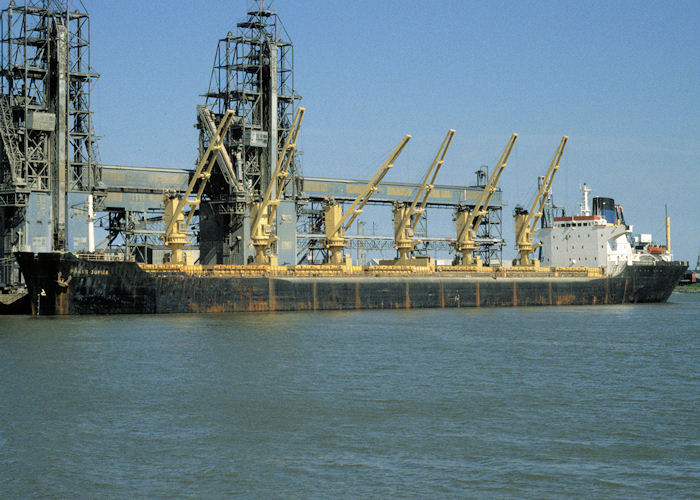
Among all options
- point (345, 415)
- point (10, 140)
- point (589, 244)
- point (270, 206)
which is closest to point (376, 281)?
point (270, 206)

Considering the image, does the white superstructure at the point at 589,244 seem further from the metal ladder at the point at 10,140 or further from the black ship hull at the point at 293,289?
the metal ladder at the point at 10,140

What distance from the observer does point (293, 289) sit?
50344mm

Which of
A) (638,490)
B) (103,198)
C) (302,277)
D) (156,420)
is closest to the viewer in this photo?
(638,490)

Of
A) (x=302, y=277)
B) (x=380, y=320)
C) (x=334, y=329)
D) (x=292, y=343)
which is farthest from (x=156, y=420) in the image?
(x=302, y=277)

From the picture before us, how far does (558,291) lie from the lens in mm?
60156

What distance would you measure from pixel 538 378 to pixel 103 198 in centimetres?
3901

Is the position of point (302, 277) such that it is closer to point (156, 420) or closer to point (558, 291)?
point (558, 291)

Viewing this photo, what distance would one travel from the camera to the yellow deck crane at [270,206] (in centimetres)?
5300

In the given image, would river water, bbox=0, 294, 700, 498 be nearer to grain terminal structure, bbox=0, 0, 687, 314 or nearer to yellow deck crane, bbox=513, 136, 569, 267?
grain terminal structure, bbox=0, 0, 687, 314

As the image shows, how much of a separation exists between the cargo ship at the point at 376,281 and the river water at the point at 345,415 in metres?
8.67

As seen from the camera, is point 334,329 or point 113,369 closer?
point 113,369

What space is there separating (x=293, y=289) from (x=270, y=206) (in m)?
9.75

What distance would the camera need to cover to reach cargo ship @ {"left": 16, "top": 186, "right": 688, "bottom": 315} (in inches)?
1722

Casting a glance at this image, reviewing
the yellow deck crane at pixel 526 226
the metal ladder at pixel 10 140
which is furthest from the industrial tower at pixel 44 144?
the yellow deck crane at pixel 526 226
